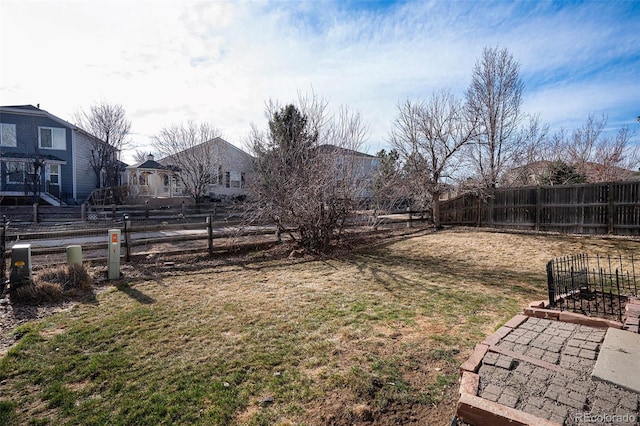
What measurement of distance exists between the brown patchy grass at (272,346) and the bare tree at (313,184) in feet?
8.27

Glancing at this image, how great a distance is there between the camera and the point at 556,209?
11695 millimetres

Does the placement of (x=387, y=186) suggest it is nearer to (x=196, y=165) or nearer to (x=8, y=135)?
(x=196, y=165)

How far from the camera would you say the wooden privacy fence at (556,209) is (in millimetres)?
10250

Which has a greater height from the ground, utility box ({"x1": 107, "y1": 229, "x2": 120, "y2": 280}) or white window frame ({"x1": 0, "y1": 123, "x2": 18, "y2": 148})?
white window frame ({"x1": 0, "y1": 123, "x2": 18, "y2": 148})

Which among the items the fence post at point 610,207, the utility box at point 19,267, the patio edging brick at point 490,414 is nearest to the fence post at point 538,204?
the fence post at point 610,207

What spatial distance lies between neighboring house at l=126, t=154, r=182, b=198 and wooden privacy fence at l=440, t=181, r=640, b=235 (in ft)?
71.7

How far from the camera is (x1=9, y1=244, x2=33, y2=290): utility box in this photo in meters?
5.47

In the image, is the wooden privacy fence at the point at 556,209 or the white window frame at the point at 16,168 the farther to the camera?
the white window frame at the point at 16,168

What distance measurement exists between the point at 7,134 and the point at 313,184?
24550 mm

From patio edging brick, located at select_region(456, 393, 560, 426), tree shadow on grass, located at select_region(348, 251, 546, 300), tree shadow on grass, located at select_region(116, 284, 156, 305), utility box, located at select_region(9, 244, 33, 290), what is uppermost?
utility box, located at select_region(9, 244, 33, 290)

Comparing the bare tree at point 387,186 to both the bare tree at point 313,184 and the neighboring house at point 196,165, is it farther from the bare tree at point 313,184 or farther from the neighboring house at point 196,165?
the neighboring house at point 196,165

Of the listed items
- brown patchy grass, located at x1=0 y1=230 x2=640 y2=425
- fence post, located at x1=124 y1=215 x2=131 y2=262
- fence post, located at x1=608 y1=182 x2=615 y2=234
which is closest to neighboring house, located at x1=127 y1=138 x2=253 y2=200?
fence post, located at x1=124 y1=215 x2=131 y2=262

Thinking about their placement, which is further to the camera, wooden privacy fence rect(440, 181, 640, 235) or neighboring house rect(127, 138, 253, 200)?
neighboring house rect(127, 138, 253, 200)

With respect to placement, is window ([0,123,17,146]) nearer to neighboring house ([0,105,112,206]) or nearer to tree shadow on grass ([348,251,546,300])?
neighboring house ([0,105,112,206])
